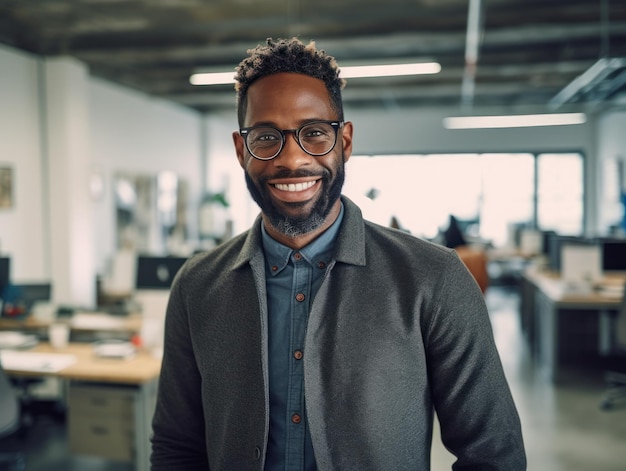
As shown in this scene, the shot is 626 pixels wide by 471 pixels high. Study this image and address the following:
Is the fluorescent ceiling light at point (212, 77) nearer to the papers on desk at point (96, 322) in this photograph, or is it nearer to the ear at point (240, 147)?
the papers on desk at point (96, 322)

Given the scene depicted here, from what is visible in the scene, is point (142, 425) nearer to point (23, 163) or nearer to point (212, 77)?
point (212, 77)

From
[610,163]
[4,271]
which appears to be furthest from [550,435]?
[610,163]

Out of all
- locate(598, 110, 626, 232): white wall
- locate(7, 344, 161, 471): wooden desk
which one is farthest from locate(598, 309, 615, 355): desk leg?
locate(7, 344, 161, 471): wooden desk

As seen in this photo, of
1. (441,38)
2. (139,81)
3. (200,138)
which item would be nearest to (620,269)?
(441,38)

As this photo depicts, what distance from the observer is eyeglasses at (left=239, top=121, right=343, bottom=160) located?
3.54ft

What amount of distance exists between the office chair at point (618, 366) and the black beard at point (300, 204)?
3696 mm

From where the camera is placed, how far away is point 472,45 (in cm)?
695

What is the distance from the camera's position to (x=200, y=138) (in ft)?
38.1

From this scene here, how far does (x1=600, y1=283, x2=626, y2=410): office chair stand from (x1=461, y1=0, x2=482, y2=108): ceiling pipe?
2987 millimetres

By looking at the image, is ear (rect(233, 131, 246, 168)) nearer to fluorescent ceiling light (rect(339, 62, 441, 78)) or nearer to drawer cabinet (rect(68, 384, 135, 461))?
drawer cabinet (rect(68, 384, 135, 461))

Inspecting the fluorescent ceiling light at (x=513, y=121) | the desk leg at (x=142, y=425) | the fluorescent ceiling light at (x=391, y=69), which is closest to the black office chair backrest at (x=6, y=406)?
the desk leg at (x=142, y=425)

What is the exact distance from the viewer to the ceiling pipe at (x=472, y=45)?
226 inches

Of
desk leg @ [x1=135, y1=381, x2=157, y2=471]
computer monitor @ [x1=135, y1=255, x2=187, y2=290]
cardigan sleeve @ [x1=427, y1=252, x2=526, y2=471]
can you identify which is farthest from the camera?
computer monitor @ [x1=135, y1=255, x2=187, y2=290]

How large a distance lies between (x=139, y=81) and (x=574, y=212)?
337 inches
